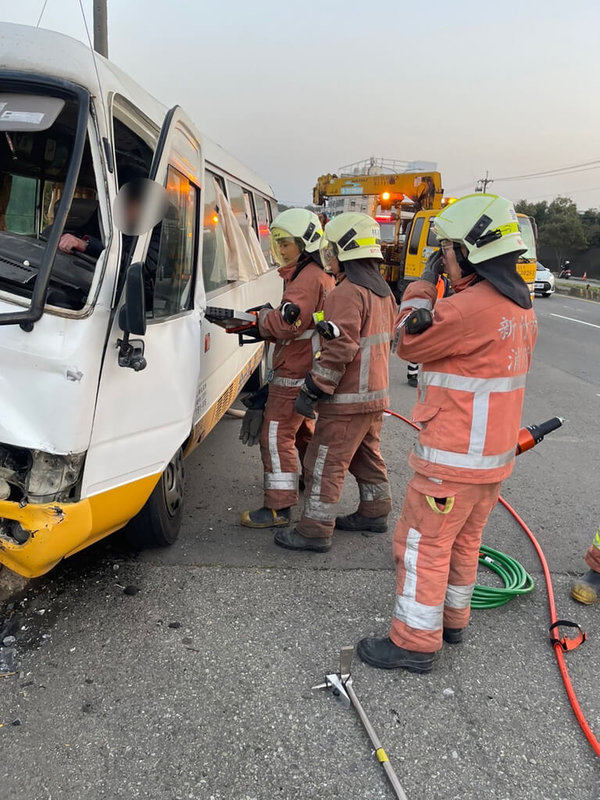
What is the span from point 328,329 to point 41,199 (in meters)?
1.74

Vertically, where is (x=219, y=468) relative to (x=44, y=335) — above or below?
below

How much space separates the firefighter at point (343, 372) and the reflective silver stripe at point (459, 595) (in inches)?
36.5

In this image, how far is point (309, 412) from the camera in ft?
10.9

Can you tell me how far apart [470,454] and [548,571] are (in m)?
1.46

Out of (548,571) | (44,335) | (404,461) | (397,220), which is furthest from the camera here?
(397,220)

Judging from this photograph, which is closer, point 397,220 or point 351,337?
point 351,337

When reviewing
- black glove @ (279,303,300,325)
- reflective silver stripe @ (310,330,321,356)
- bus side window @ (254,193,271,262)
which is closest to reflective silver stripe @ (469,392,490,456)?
reflective silver stripe @ (310,330,321,356)

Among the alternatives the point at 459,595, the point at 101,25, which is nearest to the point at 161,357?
the point at 459,595

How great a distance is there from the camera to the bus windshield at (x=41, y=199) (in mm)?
2217

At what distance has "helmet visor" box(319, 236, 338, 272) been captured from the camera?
3.31 m

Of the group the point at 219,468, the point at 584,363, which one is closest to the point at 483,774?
the point at 219,468

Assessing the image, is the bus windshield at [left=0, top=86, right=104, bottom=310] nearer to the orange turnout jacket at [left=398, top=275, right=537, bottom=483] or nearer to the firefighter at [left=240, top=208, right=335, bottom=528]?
the firefighter at [left=240, top=208, right=335, bottom=528]

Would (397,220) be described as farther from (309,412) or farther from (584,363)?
(309,412)

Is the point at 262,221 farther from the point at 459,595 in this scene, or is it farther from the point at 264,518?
the point at 459,595
